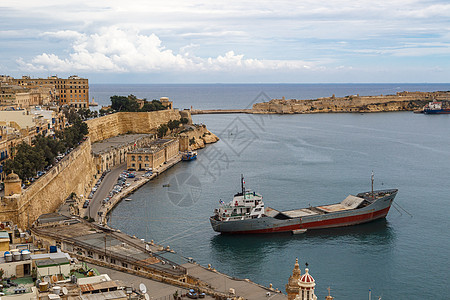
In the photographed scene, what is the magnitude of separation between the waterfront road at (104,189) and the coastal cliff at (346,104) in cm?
8634

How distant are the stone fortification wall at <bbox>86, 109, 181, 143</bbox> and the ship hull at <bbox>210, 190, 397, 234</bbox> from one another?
35.1 meters

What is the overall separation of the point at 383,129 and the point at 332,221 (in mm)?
67110

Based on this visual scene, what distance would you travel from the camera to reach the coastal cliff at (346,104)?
476ft

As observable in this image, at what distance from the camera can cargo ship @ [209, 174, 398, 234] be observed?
1426 inches

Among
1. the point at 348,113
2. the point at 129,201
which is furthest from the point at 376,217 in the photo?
the point at 348,113

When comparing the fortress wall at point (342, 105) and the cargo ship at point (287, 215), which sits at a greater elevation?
the fortress wall at point (342, 105)

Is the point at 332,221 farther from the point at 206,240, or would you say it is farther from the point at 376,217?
the point at 206,240

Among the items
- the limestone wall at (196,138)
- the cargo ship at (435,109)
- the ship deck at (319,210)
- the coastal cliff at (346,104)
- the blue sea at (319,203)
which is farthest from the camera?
the cargo ship at (435,109)

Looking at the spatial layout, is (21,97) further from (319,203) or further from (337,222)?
(337,222)

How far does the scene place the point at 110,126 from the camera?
71.3 metres

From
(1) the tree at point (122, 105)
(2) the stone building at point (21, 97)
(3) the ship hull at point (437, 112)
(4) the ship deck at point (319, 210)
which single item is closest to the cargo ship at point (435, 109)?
(3) the ship hull at point (437, 112)

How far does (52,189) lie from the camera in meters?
34.8

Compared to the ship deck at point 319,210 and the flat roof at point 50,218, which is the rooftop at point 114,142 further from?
the flat roof at point 50,218

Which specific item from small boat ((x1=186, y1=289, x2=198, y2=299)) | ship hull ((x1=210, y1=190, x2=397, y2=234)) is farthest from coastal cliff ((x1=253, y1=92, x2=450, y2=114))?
small boat ((x1=186, y1=289, x2=198, y2=299))
